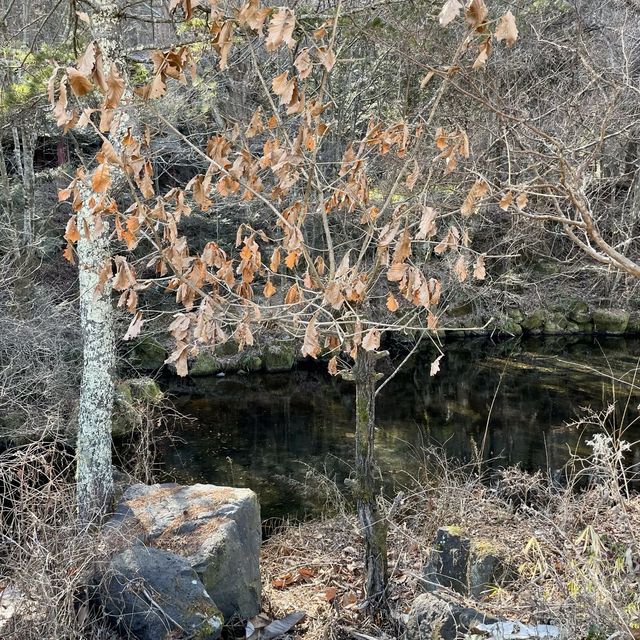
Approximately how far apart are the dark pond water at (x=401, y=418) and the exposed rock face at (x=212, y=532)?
9.58 feet

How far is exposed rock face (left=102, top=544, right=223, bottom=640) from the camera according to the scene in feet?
13.6

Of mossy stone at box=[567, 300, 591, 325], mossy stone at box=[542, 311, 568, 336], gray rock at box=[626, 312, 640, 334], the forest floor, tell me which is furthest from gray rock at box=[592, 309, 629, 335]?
the forest floor

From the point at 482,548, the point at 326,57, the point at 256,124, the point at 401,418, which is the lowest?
the point at 401,418

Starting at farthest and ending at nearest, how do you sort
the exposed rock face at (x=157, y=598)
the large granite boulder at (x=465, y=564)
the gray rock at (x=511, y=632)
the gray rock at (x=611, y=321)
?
1. the gray rock at (x=611, y=321)
2. the large granite boulder at (x=465, y=564)
3. the exposed rock face at (x=157, y=598)
4. the gray rock at (x=511, y=632)

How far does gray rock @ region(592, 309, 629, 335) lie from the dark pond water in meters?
2.28

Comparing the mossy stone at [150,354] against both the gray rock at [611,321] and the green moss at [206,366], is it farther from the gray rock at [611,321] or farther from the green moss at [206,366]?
the gray rock at [611,321]

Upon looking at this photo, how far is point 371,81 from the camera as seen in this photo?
48.6ft

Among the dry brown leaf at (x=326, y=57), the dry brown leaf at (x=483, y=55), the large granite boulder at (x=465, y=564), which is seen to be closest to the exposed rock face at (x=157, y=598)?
the large granite boulder at (x=465, y=564)

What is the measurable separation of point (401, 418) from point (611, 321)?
1056cm

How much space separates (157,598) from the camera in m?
4.24

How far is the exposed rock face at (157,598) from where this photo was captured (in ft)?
13.6

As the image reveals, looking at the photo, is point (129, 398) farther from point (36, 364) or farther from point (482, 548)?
point (482, 548)

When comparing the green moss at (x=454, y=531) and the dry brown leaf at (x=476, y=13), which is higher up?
the dry brown leaf at (x=476, y=13)

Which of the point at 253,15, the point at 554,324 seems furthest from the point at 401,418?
the point at 253,15
